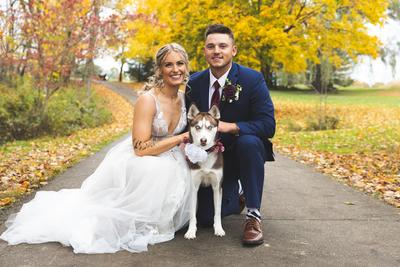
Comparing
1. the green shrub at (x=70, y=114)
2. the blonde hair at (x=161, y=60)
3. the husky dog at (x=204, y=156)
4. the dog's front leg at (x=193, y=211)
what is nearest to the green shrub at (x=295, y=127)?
the green shrub at (x=70, y=114)

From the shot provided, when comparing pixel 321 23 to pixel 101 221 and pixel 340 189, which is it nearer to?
pixel 340 189

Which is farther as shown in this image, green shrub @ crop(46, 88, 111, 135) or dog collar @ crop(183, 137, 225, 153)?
green shrub @ crop(46, 88, 111, 135)

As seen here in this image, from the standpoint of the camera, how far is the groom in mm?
4262

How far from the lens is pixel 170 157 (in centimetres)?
440

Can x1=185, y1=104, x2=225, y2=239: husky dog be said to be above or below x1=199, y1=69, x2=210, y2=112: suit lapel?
below

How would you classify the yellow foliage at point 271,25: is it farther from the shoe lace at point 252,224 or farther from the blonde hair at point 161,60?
the shoe lace at point 252,224

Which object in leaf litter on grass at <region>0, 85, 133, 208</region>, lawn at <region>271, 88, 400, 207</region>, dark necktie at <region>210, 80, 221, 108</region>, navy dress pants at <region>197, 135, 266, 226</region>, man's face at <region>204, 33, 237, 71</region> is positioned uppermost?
man's face at <region>204, 33, 237, 71</region>

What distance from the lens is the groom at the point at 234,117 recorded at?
426 centimetres

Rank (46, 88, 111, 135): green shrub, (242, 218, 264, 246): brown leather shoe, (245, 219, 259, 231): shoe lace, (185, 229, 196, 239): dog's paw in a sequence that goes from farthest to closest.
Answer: (46, 88, 111, 135): green shrub → (185, 229, 196, 239): dog's paw → (245, 219, 259, 231): shoe lace → (242, 218, 264, 246): brown leather shoe

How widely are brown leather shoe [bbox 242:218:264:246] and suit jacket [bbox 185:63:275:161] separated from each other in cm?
77

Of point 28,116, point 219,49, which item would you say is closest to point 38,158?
point 28,116

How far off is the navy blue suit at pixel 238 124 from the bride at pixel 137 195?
235 mm

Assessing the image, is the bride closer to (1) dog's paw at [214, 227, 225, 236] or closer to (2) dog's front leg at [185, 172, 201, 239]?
(2) dog's front leg at [185, 172, 201, 239]

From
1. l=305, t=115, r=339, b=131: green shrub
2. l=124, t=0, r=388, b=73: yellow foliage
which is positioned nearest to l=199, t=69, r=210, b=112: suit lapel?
l=305, t=115, r=339, b=131: green shrub
